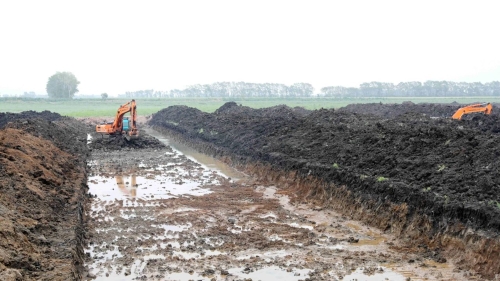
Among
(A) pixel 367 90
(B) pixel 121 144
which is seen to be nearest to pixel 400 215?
(B) pixel 121 144

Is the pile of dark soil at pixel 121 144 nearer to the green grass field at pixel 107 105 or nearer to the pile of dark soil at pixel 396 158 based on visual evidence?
the pile of dark soil at pixel 396 158

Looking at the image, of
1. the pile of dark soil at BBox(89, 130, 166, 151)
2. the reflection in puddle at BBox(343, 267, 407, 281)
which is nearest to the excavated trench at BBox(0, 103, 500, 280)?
the reflection in puddle at BBox(343, 267, 407, 281)

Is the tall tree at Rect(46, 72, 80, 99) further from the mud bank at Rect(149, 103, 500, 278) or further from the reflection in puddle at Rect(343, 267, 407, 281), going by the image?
the reflection in puddle at Rect(343, 267, 407, 281)

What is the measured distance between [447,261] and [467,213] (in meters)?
1.16

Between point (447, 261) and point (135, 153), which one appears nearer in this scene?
point (447, 261)

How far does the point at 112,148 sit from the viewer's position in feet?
87.9

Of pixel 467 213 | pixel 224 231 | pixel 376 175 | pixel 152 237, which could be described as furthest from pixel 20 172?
pixel 467 213

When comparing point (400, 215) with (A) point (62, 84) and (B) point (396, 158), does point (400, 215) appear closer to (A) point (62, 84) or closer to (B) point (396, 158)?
(B) point (396, 158)

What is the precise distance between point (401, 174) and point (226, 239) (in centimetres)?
559

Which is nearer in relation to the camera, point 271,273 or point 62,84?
point 271,273

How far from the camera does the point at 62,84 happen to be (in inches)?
4953

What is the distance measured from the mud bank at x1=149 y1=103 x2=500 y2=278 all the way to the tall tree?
113056 mm

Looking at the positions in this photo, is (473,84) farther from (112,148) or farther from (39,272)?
(39,272)

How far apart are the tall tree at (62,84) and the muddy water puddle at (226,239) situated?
4667 inches
